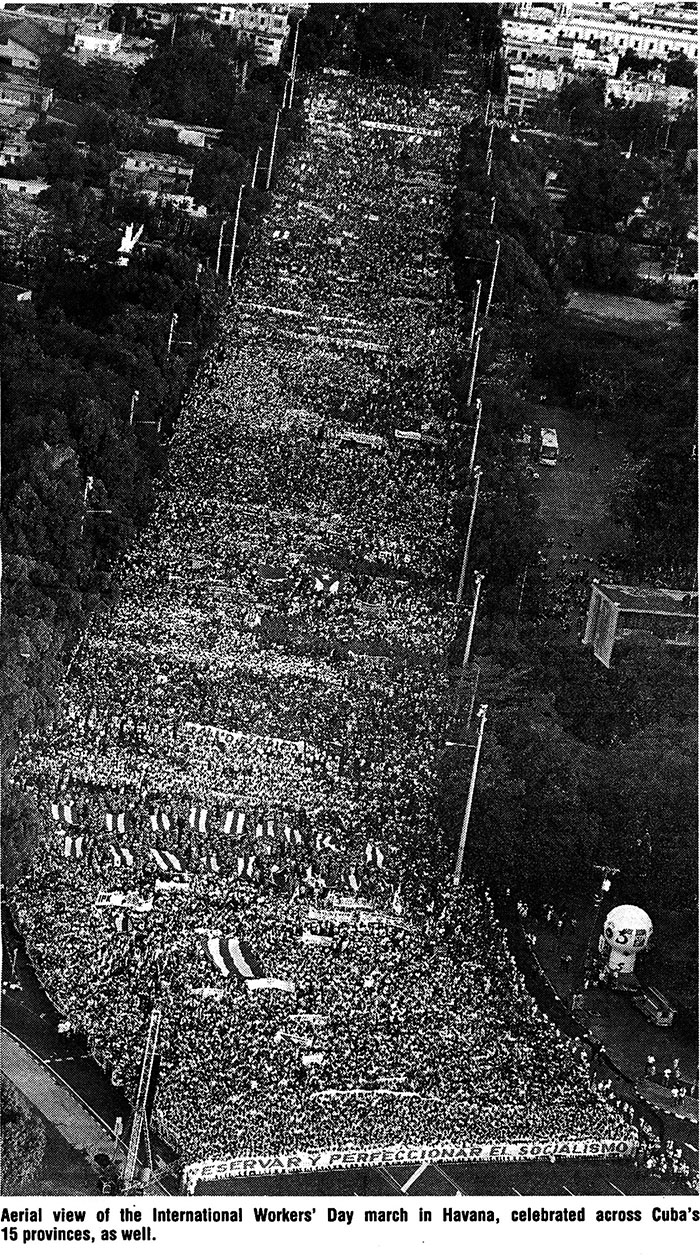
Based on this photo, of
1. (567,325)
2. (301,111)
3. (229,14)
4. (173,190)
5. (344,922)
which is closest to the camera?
(344,922)

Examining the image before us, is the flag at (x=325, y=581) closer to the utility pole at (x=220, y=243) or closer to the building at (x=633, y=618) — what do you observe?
the building at (x=633, y=618)

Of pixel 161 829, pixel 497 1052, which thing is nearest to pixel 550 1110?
pixel 497 1052

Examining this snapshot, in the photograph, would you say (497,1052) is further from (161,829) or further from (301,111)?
(301,111)

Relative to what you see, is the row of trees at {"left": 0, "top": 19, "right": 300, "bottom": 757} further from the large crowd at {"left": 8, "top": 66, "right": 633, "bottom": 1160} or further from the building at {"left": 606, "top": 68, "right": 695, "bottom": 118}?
the building at {"left": 606, "top": 68, "right": 695, "bottom": 118}

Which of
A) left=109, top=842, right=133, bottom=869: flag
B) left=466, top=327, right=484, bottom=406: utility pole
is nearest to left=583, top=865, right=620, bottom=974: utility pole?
left=109, top=842, right=133, bottom=869: flag

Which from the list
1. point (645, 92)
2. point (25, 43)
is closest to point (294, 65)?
point (25, 43)

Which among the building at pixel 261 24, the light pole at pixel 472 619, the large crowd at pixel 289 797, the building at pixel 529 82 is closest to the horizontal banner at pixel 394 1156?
the large crowd at pixel 289 797
